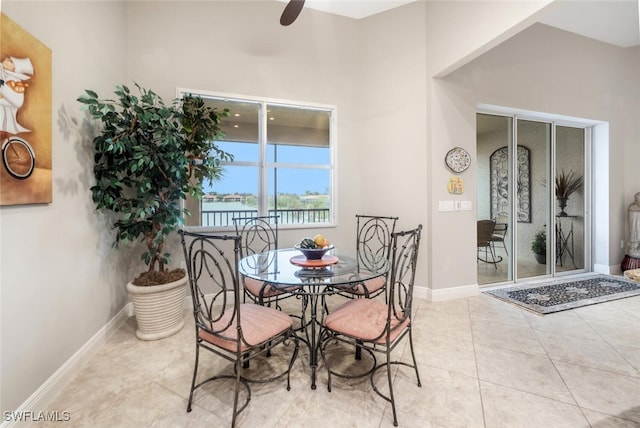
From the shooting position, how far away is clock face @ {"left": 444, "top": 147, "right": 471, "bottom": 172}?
321 centimetres

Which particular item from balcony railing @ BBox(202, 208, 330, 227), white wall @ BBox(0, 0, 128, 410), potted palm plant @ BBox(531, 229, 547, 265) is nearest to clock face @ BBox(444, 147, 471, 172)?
balcony railing @ BBox(202, 208, 330, 227)

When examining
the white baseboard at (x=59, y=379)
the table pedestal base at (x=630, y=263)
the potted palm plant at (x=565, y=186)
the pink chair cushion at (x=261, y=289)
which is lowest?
the white baseboard at (x=59, y=379)

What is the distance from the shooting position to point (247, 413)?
1.54 m

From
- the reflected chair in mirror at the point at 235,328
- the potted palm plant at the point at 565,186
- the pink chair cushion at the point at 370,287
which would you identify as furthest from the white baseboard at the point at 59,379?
the potted palm plant at the point at 565,186

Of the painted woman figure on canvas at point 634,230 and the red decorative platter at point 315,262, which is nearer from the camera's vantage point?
the red decorative platter at point 315,262

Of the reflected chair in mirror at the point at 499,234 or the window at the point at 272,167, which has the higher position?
the window at the point at 272,167

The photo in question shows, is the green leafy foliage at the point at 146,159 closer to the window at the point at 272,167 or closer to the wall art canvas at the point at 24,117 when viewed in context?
the wall art canvas at the point at 24,117

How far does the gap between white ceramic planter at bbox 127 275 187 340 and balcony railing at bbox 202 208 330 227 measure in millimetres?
978

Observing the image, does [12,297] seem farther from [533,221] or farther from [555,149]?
[555,149]

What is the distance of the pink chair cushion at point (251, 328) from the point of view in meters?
1.49

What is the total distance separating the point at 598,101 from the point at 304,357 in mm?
5590

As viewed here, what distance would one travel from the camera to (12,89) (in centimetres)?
138

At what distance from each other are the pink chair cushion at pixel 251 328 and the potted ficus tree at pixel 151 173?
105 cm

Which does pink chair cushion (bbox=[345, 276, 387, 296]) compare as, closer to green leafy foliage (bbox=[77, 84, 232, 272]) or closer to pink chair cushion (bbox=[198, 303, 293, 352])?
pink chair cushion (bbox=[198, 303, 293, 352])
